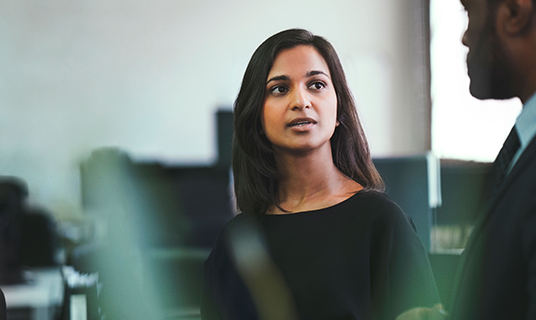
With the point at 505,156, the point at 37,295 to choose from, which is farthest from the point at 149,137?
the point at 505,156

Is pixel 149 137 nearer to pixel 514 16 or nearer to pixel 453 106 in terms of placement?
pixel 453 106

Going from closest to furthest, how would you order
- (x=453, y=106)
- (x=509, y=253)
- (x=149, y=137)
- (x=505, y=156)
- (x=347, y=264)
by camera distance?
1. (x=509, y=253)
2. (x=505, y=156)
3. (x=347, y=264)
4. (x=149, y=137)
5. (x=453, y=106)

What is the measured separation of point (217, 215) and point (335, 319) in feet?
4.71

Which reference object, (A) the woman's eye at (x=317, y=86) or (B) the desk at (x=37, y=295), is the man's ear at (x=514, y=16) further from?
(B) the desk at (x=37, y=295)

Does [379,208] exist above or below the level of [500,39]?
below

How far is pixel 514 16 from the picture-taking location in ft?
1.31

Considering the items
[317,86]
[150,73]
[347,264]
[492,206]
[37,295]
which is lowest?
[37,295]

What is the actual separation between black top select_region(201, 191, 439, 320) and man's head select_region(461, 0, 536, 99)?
0.79ft

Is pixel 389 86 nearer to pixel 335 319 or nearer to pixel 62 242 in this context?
pixel 62 242

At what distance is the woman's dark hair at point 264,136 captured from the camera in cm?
70

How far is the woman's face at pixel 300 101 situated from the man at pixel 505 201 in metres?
0.23

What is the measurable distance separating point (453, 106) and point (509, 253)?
3358 millimetres

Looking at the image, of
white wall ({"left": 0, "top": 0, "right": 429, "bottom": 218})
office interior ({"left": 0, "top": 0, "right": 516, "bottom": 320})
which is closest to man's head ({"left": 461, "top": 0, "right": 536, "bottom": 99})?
office interior ({"left": 0, "top": 0, "right": 516, "bottom": 320})

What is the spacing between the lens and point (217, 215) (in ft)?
6.64
